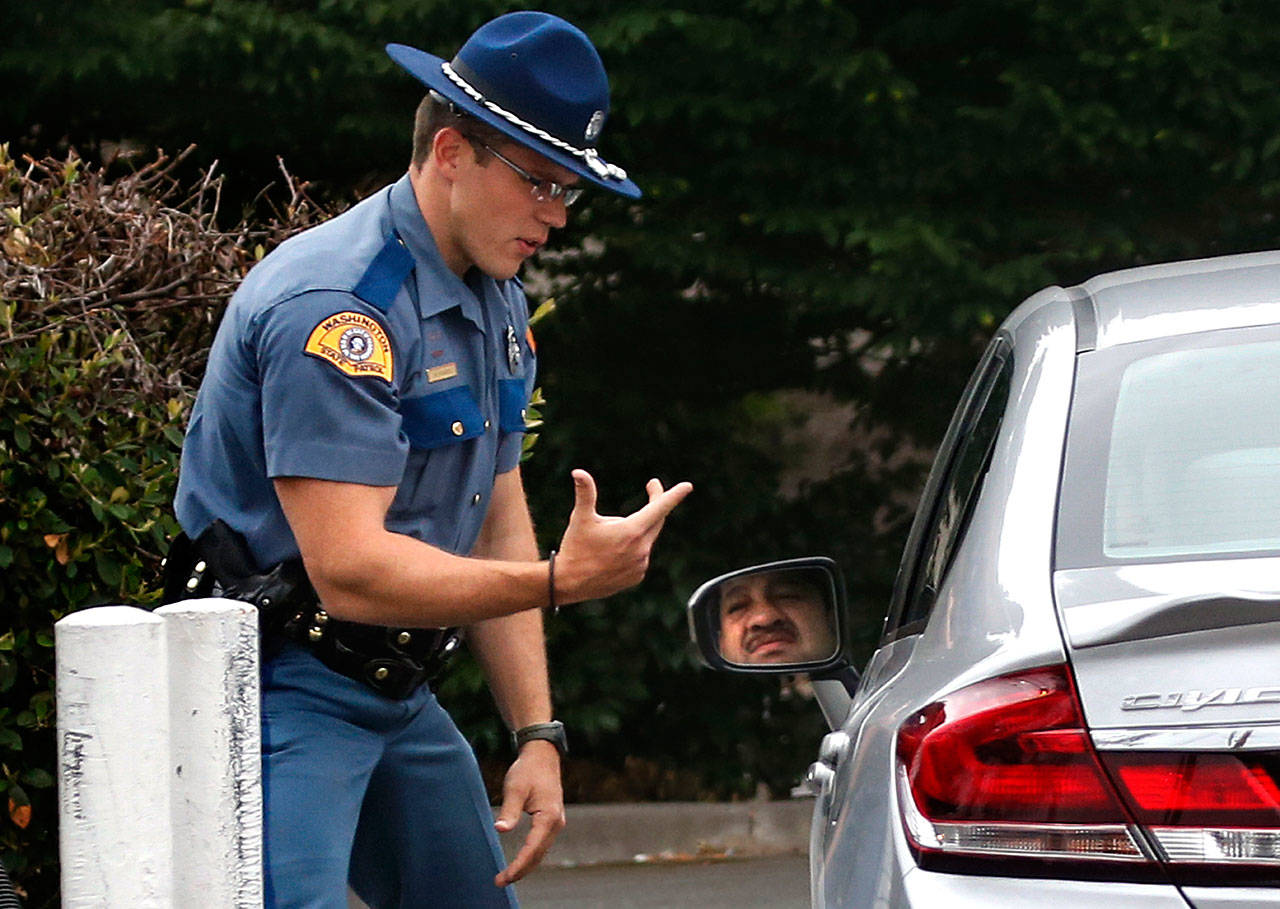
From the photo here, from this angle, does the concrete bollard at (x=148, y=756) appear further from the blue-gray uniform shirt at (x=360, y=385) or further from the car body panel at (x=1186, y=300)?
the car body panel at (x=1186, y=300)

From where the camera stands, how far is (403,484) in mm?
2742

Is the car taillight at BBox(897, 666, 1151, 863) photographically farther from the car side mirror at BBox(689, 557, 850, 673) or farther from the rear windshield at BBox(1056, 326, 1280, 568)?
the car side mirror at BBox(689, 557, 850, 673)

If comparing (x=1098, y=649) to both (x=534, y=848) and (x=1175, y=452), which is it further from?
(x=534, y=848)

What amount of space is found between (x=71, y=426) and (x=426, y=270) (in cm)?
183

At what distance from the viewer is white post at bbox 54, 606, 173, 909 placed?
1943 mm

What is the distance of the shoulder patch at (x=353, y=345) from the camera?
2.52 m

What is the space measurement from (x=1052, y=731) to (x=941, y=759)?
13 centimetres

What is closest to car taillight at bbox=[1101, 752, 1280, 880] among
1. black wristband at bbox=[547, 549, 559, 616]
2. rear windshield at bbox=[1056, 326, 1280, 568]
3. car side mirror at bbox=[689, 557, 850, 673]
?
rear windshield at bbox=[1056, 326, 1280, 568]

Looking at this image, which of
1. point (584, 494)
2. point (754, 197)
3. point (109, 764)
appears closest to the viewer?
point (109, 764)

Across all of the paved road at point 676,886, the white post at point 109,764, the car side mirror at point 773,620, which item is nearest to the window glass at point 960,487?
the car side mirror at point 773,620

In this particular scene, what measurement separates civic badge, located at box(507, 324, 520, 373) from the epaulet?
293 millimetres

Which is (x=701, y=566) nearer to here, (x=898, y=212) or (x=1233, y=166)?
(x=898, y=212)

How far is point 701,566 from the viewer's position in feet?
24.8

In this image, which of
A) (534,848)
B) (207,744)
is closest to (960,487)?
(534,848)
